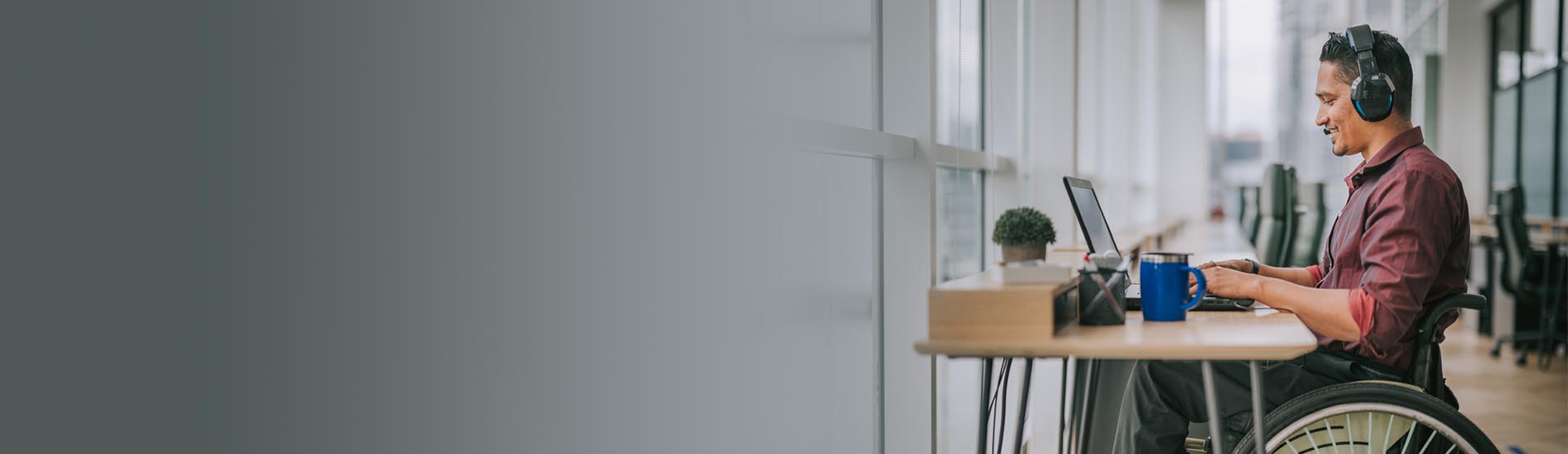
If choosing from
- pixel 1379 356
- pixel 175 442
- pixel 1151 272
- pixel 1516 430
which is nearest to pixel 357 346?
pixel 175 442

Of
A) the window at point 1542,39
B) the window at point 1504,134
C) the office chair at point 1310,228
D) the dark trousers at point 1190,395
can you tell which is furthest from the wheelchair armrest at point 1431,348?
the window at point 1504,134

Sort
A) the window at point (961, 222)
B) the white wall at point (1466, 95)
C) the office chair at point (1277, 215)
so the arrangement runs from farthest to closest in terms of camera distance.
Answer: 1. the white wall at point (1466, 95)
2. the office chair at point (1277, 215)
3. the window at point (961, 222)

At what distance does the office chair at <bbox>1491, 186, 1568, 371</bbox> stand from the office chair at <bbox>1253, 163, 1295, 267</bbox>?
1.54 metres

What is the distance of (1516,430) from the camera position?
13.0ft

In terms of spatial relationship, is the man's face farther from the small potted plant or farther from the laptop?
the small potted plant

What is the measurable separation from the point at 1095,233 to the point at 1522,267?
15.4 feet

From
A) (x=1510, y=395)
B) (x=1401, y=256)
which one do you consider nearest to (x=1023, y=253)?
(x=1401, y=256)

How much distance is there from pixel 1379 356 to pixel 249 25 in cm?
178

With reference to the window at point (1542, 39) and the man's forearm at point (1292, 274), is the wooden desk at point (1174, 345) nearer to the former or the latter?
the man's forearm at point (1292, 274)

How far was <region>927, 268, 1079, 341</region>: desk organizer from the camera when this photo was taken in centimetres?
145

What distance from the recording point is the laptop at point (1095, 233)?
1.86 meters

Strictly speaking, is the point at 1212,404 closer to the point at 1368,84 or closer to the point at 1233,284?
the point at 1233,284

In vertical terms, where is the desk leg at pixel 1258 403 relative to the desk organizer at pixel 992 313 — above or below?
below

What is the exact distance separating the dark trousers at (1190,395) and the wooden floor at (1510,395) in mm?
2331
